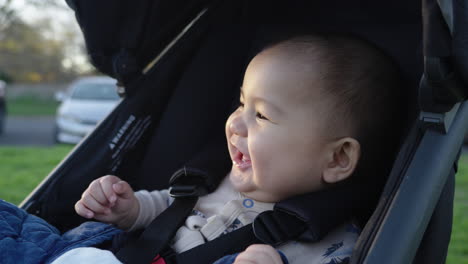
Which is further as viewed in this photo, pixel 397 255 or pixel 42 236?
pixel 42 236

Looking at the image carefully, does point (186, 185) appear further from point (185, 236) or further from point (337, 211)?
A: point (337, 211)

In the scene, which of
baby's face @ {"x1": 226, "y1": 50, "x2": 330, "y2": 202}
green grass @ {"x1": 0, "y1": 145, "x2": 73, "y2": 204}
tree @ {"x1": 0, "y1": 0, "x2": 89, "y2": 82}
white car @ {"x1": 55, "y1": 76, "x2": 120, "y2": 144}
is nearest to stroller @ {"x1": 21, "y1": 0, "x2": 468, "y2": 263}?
baby's face @ {"x1": 226, "y1": 50, "x2": 330, "y2": 202}

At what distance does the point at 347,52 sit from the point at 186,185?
2.33 ft

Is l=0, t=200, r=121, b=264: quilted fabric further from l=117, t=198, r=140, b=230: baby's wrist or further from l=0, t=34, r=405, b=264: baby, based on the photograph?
l=117, t=198, r=140, b=230: baby's wrist

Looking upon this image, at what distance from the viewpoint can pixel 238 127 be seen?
1.69 meters

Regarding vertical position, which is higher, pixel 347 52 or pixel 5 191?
pixel 347 52

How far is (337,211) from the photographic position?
1610 mm

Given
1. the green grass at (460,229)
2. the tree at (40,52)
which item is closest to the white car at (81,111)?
the green grass at (460,229)

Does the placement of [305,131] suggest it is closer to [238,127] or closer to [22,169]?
[238,127]

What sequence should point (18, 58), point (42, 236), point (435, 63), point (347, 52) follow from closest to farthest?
point (435, 63)
point (42, 236)
point (347, 52)
point (18, 58)

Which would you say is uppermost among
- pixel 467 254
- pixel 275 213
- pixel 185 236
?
pixel 275 213

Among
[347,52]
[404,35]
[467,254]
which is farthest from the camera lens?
[467,254]

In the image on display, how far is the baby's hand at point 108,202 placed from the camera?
1.78 m

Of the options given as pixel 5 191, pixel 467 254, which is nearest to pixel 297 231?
pixel 467 254
